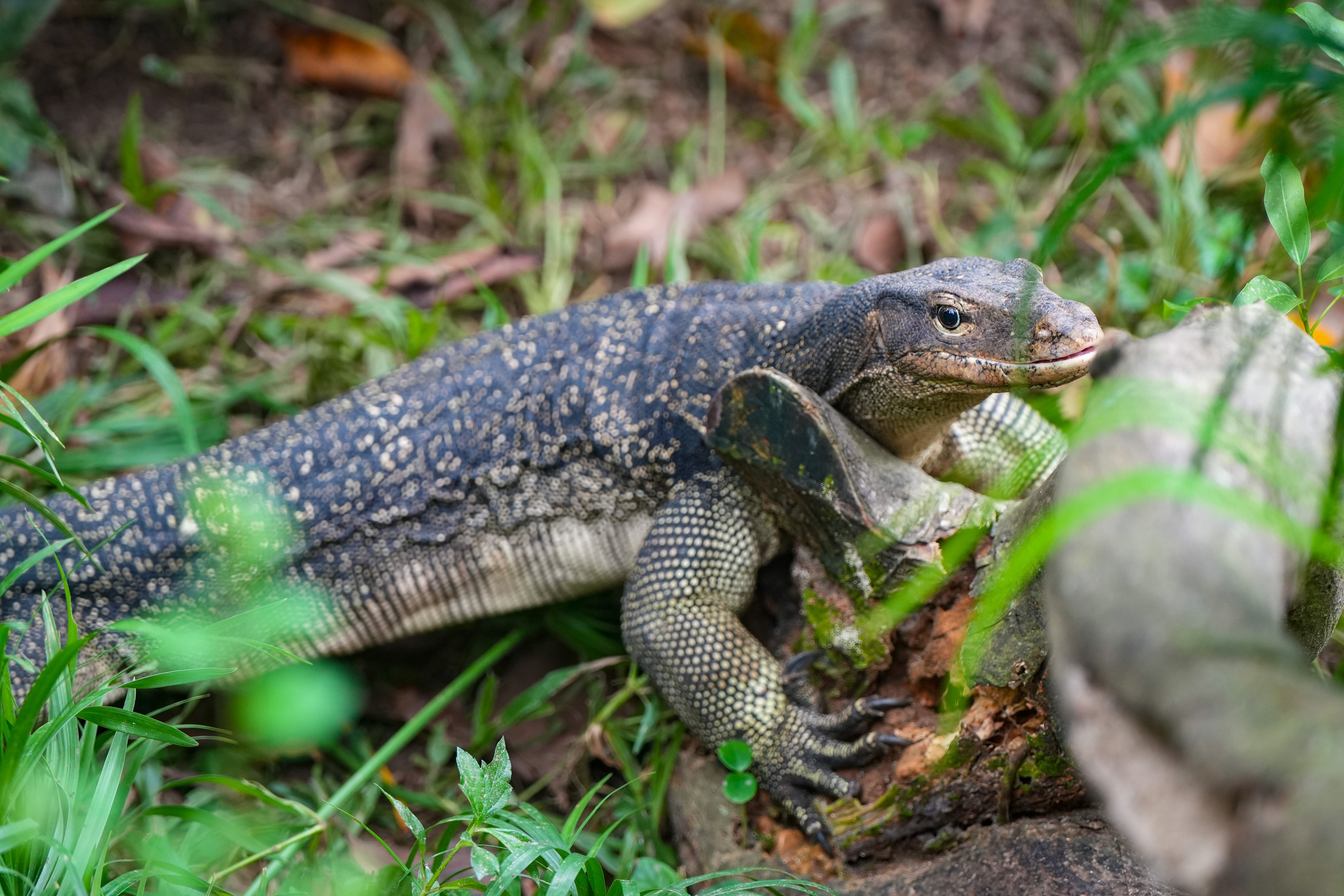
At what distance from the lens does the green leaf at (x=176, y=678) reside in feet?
8.29

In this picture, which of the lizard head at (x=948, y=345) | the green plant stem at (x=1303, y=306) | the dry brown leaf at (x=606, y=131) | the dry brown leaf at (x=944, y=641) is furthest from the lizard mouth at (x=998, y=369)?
the dry brown leaf at (x=606, y=131)

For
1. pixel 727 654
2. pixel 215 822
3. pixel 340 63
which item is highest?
pixel 340 63

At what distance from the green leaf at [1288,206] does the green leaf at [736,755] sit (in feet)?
7.14

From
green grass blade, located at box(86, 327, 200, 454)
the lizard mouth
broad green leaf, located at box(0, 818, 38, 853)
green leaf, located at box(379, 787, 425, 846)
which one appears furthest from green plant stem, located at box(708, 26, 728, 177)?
broad green leaf, located at box(0, 818, 38, 853)

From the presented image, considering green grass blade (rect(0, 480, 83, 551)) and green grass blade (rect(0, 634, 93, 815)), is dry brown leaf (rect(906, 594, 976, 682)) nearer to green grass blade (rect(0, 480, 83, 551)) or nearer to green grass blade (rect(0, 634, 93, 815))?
green grass blade (rect(0, 634, 93, 815))

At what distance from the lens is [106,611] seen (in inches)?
153

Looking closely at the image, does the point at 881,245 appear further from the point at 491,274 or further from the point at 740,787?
the point at 740,787

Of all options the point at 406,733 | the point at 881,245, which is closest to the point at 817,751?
the point at 406,733

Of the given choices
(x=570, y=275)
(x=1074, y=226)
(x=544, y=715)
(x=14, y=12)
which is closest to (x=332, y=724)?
(x=544, y=715)

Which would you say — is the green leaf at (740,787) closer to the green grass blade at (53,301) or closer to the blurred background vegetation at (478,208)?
the blurred background vegetation at (478,208)

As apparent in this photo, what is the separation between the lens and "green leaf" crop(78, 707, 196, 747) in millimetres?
2557

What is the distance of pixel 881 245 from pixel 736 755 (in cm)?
343

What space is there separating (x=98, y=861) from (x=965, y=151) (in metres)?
5.99

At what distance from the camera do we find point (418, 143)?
20.7 feet
